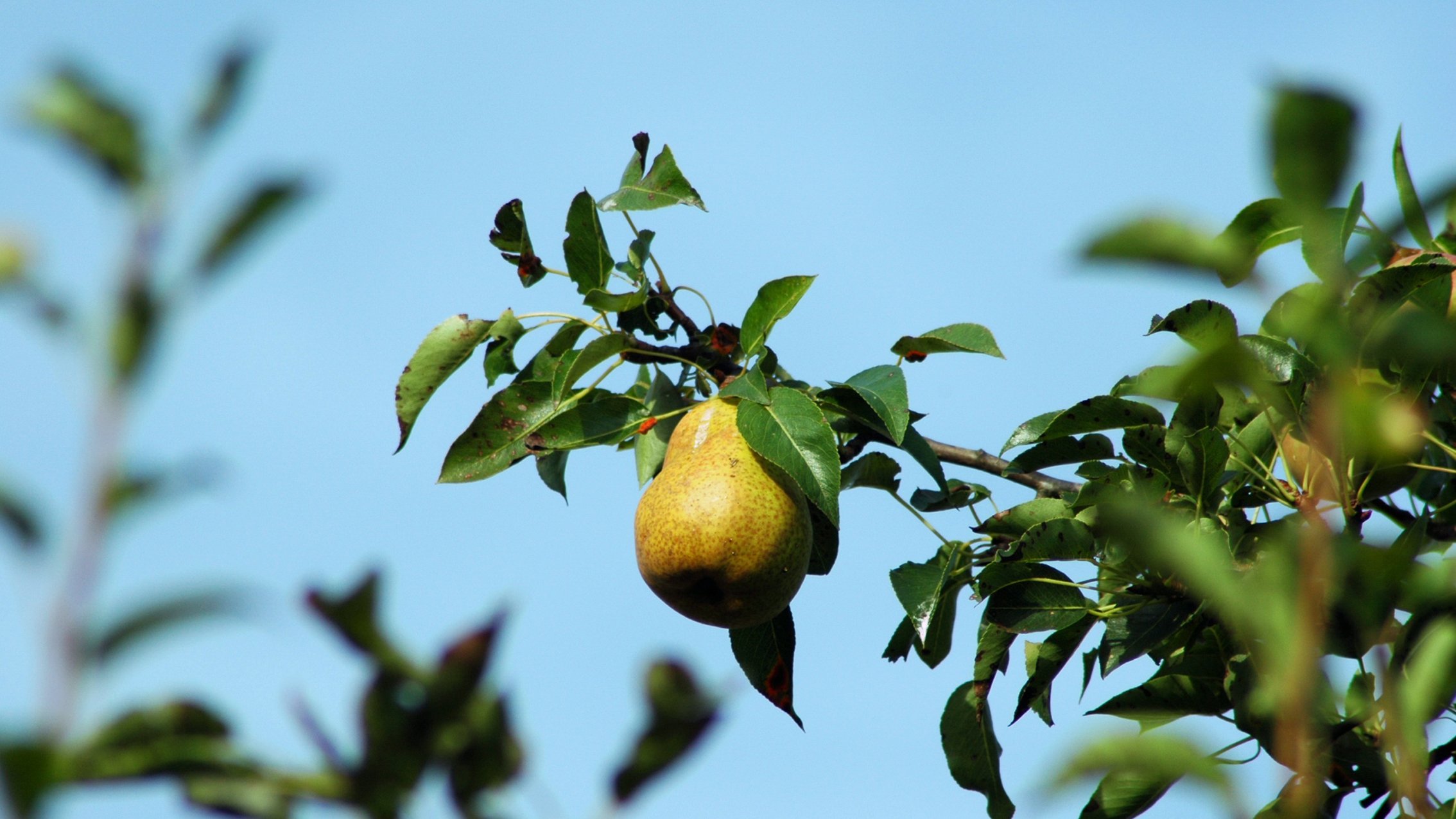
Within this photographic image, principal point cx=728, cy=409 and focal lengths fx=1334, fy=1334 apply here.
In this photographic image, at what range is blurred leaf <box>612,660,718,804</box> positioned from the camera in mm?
878

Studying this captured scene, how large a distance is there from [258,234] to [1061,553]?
203cm

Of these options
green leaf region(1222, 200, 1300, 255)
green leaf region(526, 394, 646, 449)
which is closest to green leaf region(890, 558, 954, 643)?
green leaf region(526, 394, 646, 449)

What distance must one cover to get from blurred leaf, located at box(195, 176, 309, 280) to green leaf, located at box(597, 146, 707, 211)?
2135mm

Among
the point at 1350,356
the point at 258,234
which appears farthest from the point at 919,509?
the point at 258,234

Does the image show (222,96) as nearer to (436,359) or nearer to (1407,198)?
(436,359)

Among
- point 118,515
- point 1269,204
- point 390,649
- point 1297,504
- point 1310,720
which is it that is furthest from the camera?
point 1269,204

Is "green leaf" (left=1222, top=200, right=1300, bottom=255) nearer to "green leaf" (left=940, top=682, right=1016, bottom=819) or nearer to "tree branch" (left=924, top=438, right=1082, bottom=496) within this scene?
"tree branch" (left=924, top=438, right=1082, bottom=496)

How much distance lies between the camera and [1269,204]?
2758 millimetres

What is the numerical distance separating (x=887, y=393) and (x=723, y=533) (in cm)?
42

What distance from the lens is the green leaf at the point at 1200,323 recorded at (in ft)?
8.36

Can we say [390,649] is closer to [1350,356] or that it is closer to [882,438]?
[1350,356]

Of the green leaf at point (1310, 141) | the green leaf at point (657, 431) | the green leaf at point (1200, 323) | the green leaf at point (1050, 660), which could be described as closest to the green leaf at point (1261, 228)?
the green leaf at point (1200, 323)

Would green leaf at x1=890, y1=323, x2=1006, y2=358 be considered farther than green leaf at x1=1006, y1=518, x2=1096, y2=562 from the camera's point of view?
Yes

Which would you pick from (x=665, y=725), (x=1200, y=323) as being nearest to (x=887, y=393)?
(x=1200, y=323)
